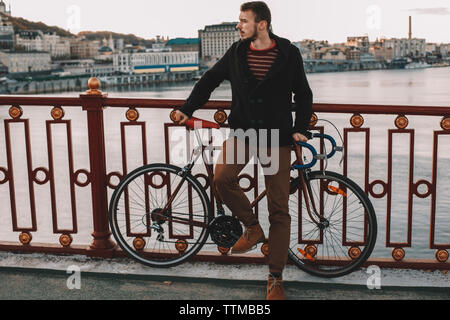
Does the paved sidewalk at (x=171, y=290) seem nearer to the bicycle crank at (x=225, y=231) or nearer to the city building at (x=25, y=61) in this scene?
the bicycle crank at (x=225, y=231)

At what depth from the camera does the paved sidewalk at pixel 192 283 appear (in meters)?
3.09

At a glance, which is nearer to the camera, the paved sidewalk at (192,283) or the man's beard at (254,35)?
the man's beard at (254,35)

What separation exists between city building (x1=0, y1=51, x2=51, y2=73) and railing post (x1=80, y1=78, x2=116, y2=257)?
385 feet

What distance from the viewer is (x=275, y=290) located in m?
3.01

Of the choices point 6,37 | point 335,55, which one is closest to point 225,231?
point 6,37

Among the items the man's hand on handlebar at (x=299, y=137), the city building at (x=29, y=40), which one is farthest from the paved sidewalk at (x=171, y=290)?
the city building at (x=29, y=40)

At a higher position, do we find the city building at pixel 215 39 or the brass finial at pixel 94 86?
the city building at pixel 215 39

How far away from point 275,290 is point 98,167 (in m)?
1.40

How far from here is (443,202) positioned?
50.0 ft

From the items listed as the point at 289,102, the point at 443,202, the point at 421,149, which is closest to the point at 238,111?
the point at 289,102

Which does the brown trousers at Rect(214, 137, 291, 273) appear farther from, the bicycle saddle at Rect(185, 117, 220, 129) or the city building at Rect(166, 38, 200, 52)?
the city building at Rect(166, 38, 200, 52)

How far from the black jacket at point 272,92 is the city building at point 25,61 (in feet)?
388

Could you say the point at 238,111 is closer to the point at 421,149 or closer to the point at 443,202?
the point at 443,202
